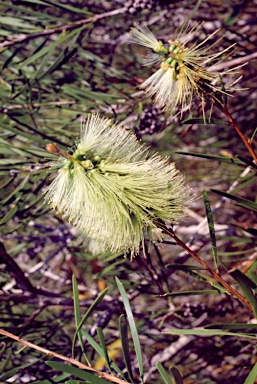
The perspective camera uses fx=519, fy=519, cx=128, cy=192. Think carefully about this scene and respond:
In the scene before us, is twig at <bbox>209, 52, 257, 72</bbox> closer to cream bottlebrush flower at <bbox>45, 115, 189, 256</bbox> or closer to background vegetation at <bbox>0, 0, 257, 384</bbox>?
background vegetation at <bbox>0, 0, 257, 384</bbox>

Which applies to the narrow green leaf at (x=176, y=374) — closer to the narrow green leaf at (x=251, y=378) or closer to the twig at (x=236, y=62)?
the narrow green leaf at (x=251, y=378)

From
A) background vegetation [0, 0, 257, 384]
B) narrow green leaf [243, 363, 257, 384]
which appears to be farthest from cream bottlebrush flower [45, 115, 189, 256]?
narrow green leaf [243, 363, 257, 384]

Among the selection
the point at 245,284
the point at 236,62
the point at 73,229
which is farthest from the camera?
the point at 73,229

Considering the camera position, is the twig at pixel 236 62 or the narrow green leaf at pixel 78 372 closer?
the narrow green leaf at pixel 78 372

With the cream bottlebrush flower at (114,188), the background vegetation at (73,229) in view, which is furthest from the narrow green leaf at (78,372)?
the cream bottlebrush flower at (114,188)

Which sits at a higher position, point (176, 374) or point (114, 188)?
point (114, 188)

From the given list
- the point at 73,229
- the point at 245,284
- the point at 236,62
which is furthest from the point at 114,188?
the point at 73,229

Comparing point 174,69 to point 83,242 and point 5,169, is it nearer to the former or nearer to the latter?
point 5,169

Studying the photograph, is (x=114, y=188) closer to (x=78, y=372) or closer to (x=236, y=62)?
(x=78, y=372)
